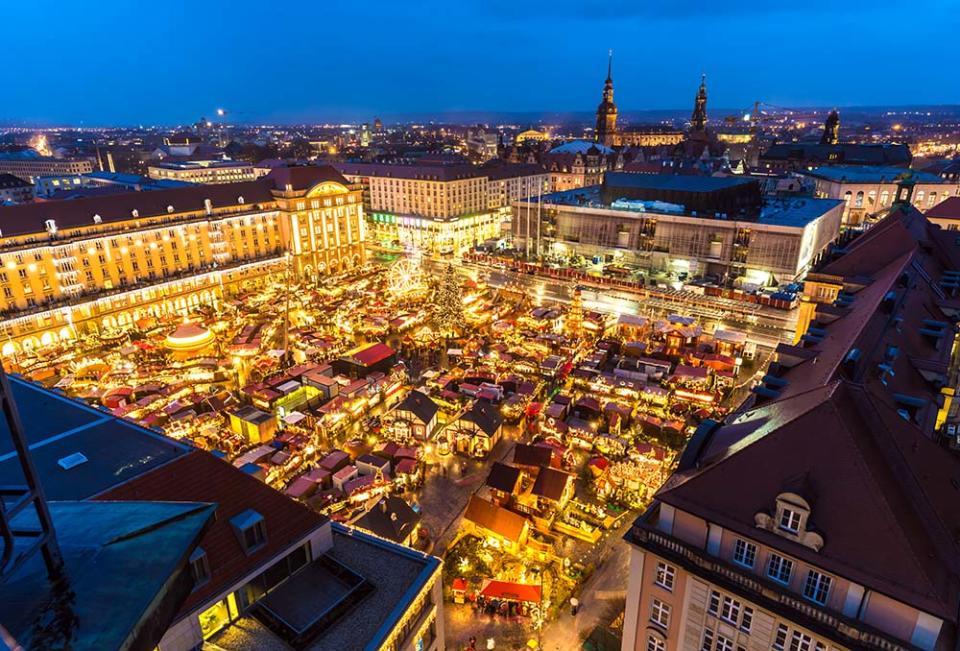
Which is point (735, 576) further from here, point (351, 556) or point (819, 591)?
point (351, 556)

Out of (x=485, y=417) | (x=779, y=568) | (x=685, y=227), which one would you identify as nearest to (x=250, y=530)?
(x=779, y=568)

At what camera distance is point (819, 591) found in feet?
62.4

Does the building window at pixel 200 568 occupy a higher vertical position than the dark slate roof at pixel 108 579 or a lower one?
lower

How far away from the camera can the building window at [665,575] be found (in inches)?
882

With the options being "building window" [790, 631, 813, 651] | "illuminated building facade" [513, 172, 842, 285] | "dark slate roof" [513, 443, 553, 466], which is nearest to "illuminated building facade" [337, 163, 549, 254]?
"illuminated building facade" [513, 172, 842, 285]

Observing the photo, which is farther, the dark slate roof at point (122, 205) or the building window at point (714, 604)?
the dark slate roof at point (122, 205)

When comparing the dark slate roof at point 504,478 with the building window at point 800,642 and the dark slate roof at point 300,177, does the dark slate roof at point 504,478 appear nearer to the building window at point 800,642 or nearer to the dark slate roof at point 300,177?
the building window at point 800,642

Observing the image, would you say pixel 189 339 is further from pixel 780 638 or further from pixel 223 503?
pixel 780 638

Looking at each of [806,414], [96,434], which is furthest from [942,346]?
[96,434]

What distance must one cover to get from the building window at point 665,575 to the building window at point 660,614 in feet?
2.90

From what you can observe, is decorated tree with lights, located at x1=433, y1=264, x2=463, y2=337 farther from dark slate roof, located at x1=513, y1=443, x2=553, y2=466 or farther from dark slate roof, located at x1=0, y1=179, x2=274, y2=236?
dark slate roof, located at x1=0, y1=179, x2=274, y2=236

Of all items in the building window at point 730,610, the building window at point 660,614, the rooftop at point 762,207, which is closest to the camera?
the building window at point 730,610

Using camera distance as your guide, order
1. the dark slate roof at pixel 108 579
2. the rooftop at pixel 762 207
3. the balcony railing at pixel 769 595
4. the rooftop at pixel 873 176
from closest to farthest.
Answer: the dark slate roof at pixel 108 579 < the balcony railing at pixel 769 595 < the rooftop at pixel 762 207 < the rooftop at pixel 873 176

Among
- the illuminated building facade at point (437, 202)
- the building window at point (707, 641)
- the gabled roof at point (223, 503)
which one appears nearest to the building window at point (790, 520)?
the building window at point (707, 641)
